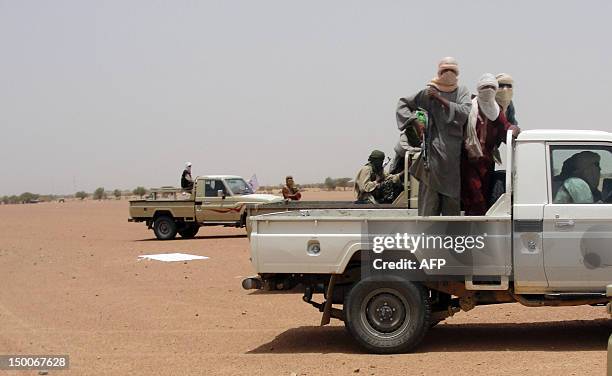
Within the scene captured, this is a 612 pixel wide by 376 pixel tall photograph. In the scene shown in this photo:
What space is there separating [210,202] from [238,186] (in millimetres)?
1129

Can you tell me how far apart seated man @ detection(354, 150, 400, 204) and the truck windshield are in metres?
12.2

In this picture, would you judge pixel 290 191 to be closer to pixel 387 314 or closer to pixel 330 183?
pixel 387 314

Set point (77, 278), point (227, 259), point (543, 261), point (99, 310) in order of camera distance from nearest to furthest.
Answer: point (543, 261) < point (99, 310) < point (77, 278) < point (227, 259)

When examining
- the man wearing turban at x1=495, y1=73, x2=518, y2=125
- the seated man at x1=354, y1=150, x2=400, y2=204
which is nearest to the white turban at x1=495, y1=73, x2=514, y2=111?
the man wearing turban at x1=495, y1=73, x2=518, y2=125

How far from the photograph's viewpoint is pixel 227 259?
18.8 meters

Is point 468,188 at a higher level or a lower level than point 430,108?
lower

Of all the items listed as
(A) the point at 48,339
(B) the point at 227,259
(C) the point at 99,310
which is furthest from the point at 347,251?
(B) the point at 227,259

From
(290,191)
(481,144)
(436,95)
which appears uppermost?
(436,95)

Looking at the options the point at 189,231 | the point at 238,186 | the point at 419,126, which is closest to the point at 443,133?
the point at 419,126

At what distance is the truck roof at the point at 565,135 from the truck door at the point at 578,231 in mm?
67

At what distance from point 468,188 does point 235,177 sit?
1782cm

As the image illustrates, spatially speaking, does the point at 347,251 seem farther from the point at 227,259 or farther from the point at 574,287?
the point at 227,259

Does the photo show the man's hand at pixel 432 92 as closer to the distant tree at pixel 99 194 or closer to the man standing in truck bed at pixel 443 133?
the man standing in truck bed at pixel 443 133

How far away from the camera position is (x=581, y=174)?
8.45 meters
